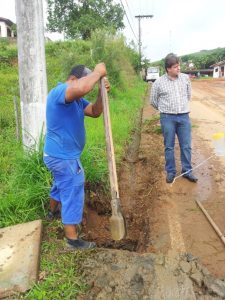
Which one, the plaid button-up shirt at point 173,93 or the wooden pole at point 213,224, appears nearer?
the wooden pole at point 213,224

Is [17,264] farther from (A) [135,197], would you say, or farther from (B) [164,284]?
(A) [135,197]

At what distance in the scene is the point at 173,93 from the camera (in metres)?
5.79

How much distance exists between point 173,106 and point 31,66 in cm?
222

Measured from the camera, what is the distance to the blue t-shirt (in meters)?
3.51

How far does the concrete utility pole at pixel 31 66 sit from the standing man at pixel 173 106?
1865 mm

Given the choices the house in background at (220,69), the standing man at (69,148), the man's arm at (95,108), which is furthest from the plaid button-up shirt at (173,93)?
the house in background at (220,69)

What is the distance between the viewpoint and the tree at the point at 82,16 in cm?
3709

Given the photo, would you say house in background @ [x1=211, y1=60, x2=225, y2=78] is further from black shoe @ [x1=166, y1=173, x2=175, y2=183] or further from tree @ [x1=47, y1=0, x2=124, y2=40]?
black shoe @ [x1=166, y1=173, x2=175, y2=183]

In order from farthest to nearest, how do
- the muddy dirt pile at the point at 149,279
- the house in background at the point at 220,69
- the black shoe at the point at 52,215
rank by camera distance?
the house in background at the point at 220,69 < the black shoe at the point at 52,215 < the muddy dirt pile at the point at 149,279

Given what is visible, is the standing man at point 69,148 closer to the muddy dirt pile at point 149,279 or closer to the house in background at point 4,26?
the muddy dirt pile at point 149,279

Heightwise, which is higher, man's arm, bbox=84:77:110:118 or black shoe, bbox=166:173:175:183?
man's arm, bbox=84:77:110:118

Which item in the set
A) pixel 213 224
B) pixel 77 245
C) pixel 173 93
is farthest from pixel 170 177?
pixel 77 245

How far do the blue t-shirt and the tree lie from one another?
114 ft

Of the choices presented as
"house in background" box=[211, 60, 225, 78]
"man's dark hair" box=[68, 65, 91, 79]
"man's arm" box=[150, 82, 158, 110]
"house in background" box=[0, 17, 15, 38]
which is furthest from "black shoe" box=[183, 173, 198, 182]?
"house in background" box=[211, 60, 225, 78]
